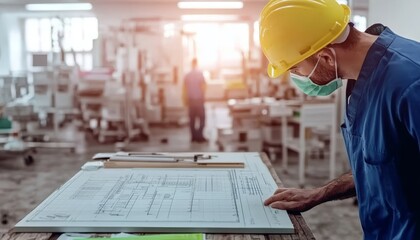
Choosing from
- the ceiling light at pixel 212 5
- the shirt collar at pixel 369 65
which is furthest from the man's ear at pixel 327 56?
the ceiling light at pixel 212 5

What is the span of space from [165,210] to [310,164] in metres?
5.87

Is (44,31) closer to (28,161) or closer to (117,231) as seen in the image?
(28,161)

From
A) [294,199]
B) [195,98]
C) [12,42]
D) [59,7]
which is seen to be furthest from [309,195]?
[12,42]

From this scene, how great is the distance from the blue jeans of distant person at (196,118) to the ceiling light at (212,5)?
3279 mm

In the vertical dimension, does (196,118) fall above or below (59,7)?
below

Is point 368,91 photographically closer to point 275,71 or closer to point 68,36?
point 275,71

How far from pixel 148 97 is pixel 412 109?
9268 mm

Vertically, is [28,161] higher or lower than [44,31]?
lower

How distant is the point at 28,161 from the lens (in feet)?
23.7

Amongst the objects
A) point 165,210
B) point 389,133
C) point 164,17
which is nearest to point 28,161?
point 164,17

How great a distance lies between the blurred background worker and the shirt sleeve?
293 inches

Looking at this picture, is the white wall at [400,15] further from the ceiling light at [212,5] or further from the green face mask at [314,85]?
the ceiling light at [212,5]

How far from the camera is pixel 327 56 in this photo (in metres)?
1.42

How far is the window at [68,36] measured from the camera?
8664mm
